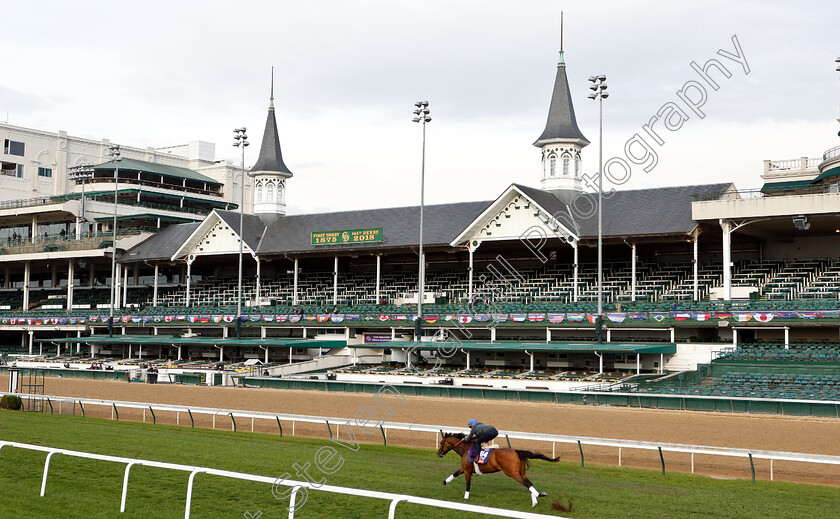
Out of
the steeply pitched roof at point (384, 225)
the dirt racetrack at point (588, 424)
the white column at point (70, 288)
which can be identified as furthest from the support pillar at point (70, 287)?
the dirt racetrack at point (588, 424)

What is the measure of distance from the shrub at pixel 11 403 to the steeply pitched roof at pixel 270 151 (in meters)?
35.6

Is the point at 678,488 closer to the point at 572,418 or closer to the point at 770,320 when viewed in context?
the point at 572,418

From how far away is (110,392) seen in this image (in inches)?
1389

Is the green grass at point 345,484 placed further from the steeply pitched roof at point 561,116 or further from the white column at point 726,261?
the steeply pitched roof at point 561,116

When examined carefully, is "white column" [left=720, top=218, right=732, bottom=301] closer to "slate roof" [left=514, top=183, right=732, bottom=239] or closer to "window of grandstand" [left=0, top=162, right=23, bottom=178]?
"slate roof" [left=514, top=183, right=732, bottom=239]

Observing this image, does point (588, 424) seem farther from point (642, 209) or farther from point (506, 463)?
point (642, 209)

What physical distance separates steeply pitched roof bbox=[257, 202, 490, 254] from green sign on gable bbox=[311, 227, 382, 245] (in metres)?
0.26

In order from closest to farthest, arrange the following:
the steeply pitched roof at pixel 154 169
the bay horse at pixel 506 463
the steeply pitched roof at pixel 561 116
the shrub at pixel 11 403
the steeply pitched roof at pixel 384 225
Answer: the bay horse at pixel 506 463
the shrub at pixel 11 403
the steeply pitched roof at pixel 384 225
the steeply pitched roof at pixel 561 116
the steeply pitched roof at pixel 154 169

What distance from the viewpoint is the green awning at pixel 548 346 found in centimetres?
3453

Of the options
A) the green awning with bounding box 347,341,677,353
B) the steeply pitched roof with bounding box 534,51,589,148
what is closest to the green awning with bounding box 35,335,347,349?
the green awning with bounding box 347,341,677,353

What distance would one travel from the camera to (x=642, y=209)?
141 feet

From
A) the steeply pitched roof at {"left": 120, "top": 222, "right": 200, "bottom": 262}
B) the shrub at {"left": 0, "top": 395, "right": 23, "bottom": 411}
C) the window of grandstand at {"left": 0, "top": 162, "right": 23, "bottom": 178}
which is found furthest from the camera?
the window of grandstand at {"left": 0, "top": 162, "right": 23, "bottom": 178}

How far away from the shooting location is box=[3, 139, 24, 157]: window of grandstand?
71.8m

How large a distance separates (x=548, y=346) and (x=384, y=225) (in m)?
16.7
